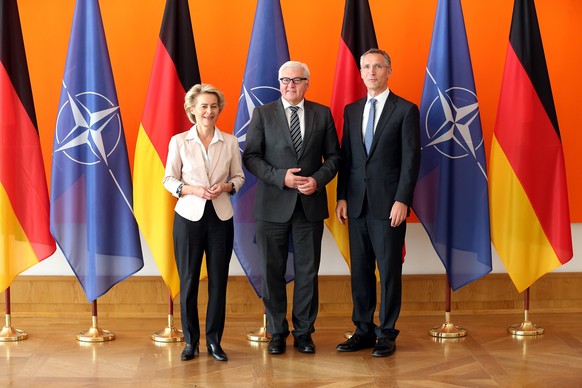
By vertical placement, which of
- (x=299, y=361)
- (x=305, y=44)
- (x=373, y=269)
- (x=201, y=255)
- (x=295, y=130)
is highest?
(x=305, y=44)

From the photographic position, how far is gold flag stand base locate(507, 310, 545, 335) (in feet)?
16.3

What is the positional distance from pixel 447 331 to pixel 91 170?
241 cm

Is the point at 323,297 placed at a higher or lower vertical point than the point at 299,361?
higher

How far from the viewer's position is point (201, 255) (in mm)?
4258

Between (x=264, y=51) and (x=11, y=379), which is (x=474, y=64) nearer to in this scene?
(x=264, y=51)

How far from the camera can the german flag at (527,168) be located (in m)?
4.82

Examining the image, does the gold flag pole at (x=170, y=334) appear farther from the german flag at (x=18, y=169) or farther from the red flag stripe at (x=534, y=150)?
the red flag stripe at (x=534, y=150)

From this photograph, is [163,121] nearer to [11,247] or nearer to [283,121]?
[283,121]

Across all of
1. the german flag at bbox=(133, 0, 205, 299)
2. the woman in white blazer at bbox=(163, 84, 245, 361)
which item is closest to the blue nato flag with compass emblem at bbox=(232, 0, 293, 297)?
the german flag at bbox=(133, 0, 205, 299)

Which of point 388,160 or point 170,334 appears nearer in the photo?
point 388,160

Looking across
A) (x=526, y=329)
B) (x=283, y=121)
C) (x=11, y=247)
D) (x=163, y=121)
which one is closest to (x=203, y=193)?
(x=283, y=121)

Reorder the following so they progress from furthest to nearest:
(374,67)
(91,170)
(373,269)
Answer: (91,170), (373,269), (374,67)

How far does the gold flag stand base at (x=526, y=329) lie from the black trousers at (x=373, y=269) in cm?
95

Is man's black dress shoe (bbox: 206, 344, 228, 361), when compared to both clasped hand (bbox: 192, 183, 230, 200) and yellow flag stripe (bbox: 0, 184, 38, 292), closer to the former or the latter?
clasped hand (bbox: 192, 183, 230, 200)
